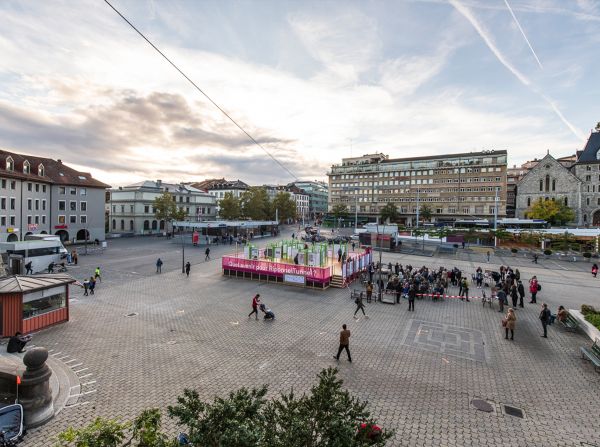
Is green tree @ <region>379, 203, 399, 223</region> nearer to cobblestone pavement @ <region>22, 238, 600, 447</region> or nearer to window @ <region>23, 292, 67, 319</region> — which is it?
cobblestone pavement @ <region>22, 238, 600, 447</region>

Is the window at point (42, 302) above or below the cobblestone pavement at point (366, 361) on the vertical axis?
above

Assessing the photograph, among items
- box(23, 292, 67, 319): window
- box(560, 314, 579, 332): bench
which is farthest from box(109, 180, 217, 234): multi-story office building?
box(560, 314, 579, 332): bench

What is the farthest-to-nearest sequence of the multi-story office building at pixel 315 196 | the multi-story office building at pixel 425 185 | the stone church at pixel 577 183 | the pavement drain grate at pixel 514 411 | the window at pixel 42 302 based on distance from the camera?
1. the multi-story office building at pixel 315 196
2. the multi-story office building at pixel 425 185
3. the stone church at pixel 577 183
4. the window at pixel 42 302
5. the pavement drain grate at pixel 514 411

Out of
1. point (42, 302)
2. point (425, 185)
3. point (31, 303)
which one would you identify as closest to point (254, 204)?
point (425, 185)

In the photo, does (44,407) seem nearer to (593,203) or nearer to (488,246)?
(488,246)

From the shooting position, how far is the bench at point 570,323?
621 inches

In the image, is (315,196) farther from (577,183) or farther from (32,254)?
(32,254)

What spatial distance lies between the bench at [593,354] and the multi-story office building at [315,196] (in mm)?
152231

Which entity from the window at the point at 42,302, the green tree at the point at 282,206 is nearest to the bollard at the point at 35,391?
the window at the point at 42,302

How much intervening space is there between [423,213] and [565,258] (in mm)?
49282

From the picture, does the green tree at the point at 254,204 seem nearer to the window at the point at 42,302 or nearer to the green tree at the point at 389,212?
the green tree at the point at 389,212

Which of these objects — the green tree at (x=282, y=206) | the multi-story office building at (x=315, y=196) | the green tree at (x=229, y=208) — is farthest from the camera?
the multi-story office building at (x=315, y=196)

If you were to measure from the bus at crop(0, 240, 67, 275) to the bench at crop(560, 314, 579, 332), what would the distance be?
38629 millimetres

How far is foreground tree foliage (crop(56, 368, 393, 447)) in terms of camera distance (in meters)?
4.31
